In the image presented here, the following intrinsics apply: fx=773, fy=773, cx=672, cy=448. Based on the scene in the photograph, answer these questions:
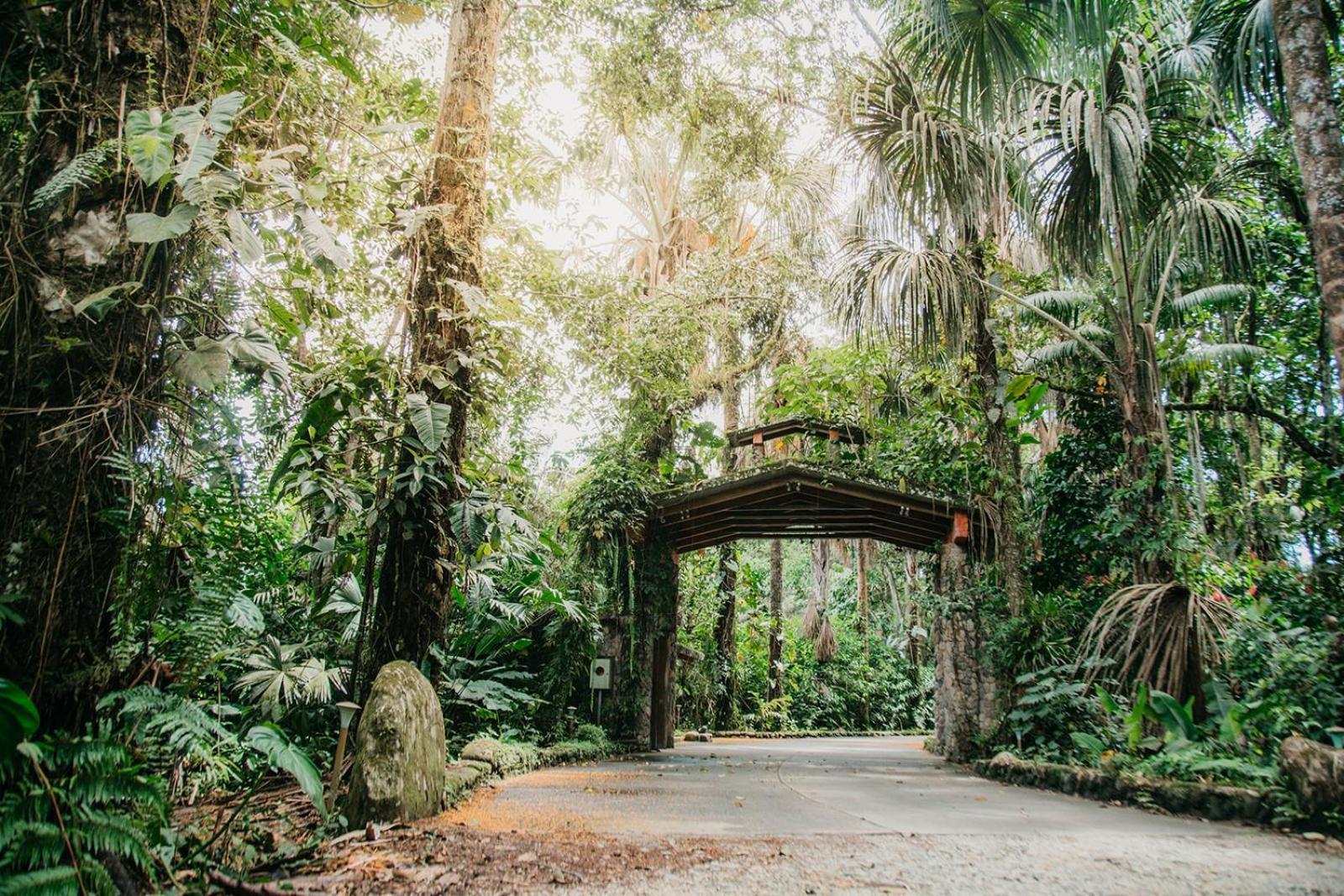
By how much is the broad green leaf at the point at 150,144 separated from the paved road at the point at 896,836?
301 centimetres

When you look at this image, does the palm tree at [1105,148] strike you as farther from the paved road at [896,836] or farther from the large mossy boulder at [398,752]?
the large mossy boulder at [398,752]

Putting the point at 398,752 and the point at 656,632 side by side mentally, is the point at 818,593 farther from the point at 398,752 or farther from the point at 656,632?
the point at 398,752

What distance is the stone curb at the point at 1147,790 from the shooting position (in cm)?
498

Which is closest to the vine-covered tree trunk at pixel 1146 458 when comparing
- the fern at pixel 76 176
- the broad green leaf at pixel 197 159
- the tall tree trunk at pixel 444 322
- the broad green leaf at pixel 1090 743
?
the broad green leaf at pixel 1090 743

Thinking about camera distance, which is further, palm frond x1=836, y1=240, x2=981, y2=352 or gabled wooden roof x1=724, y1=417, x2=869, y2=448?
gabled wooden roof x1=724, y1=417, x2=869, y2=448

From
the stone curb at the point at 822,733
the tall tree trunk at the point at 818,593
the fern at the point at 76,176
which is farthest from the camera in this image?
the tall tree trunk at the point at 818,593

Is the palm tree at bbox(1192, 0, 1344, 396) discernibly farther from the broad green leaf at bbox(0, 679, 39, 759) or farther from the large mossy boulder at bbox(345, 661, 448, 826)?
the broad green leaf at bbox(0, 679, 39, 759)

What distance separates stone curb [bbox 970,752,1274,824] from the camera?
196 inches

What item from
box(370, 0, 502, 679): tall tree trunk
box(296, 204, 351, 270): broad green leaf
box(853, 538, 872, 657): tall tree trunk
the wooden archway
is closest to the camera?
box(296, 204, 351, 270): broad green leaf

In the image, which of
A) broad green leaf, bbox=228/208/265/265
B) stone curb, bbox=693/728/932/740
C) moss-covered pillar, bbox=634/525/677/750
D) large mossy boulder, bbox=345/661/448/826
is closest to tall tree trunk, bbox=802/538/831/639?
stone curb, bbox=693/728/932/740

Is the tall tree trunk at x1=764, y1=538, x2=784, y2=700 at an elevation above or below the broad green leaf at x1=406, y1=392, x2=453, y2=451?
below

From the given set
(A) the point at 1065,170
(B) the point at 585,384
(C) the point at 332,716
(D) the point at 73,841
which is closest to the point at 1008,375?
(A) the point at 1065,170

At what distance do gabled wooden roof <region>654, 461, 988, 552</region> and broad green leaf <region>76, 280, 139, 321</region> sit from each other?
8.37 meters

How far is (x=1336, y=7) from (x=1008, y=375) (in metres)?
4.73
